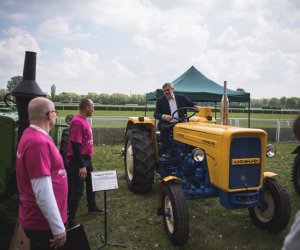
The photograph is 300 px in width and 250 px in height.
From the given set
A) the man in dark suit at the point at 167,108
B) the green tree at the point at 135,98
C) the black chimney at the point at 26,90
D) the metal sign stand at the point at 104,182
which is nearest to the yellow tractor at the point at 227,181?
the metal sign stand at the point at 104,182

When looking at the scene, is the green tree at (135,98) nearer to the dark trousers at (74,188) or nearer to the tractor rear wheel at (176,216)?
the dark trousers at (74,188)

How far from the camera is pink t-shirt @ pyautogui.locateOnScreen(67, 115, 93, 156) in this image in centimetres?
391

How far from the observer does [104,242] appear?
12.1 ft

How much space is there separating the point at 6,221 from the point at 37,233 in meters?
1.90

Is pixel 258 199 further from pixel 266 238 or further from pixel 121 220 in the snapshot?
pixel 121 220

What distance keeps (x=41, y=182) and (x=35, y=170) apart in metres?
0.08

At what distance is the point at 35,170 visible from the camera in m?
1.98

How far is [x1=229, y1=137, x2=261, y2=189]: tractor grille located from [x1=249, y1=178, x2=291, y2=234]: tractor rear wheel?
29cm

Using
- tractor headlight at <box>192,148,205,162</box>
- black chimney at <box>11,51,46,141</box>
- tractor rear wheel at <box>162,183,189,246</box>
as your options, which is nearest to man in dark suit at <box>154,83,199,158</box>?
tractor headlight at <box>192,148,205,162</box>

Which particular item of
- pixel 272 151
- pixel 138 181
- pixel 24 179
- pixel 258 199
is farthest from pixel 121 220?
pixel 24 179

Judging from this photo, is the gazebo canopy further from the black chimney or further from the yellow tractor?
the black chimney

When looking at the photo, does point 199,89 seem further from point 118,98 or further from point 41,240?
point 118,98

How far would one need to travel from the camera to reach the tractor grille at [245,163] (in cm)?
366

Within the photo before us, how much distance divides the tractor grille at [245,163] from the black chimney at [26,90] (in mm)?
2356
